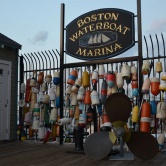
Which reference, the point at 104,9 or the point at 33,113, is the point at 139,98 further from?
the point at 33,113

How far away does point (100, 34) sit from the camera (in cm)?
891

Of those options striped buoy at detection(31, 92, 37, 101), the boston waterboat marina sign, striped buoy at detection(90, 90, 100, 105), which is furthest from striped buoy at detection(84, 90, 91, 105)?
striped buoy at detection(31, 92, 37, 101)

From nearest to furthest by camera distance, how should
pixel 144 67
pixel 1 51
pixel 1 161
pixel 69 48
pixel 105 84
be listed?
1. pixel 1 161
2. pixel 144 67
3. pixel 105 84
4. pixel 69 48
5. pixel 1 51

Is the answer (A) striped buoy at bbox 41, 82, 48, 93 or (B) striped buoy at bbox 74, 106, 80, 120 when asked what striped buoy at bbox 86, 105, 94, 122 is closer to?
(B) striped buoy at bbox 74, 106, 80, 120

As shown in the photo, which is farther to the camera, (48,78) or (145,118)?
(48,78)

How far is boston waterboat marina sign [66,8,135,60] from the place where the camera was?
854 centimetres

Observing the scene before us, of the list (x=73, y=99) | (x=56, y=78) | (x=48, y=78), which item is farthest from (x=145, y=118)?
(x=48, y=78)

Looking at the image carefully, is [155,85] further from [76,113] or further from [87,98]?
[76,113]

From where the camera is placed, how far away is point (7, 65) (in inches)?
405

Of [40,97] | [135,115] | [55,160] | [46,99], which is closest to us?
[55,160]

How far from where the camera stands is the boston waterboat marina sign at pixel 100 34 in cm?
854

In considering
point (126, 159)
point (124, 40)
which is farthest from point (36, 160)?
point (124, 40)

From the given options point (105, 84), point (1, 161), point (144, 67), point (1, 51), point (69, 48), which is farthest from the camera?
point (1, 51)

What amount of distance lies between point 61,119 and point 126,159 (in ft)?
9.36
